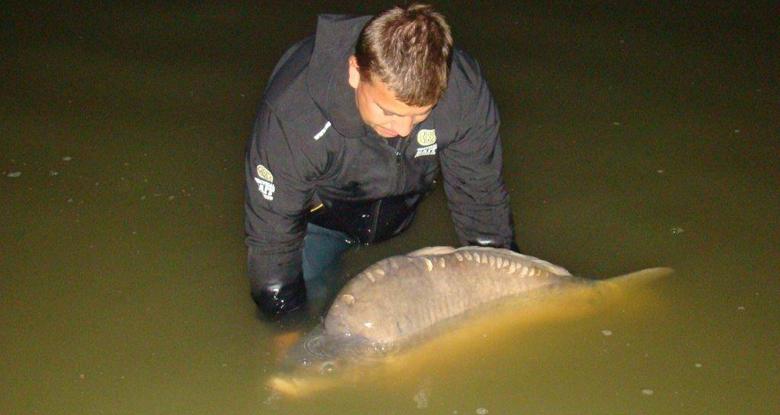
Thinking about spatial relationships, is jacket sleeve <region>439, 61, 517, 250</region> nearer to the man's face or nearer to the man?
the man

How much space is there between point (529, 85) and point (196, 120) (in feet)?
5.58

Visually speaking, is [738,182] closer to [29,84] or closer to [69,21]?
[29,84]

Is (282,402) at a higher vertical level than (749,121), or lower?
lower

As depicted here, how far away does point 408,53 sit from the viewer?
81.7 inches

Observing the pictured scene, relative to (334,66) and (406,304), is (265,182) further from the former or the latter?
(406,304)

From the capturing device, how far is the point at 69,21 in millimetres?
4957

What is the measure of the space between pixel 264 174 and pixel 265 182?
1.0 inches

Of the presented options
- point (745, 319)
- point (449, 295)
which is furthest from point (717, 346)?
point (449, 295)

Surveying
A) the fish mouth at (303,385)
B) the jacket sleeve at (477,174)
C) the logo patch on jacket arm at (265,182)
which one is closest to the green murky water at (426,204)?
the fish mouth at (303,385)

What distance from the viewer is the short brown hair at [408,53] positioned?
6.79 feet

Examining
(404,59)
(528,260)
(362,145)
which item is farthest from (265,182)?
(528,260)

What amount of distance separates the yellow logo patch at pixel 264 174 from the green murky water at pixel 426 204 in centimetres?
62

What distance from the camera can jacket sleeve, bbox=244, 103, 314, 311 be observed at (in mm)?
2475

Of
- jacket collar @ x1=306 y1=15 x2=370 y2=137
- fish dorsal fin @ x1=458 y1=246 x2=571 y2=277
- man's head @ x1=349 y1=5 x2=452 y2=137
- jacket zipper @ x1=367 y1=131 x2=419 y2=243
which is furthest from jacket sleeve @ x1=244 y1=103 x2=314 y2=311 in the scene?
fish dorsal fin @ x1=458 y1=246 x2=571 y2=277
